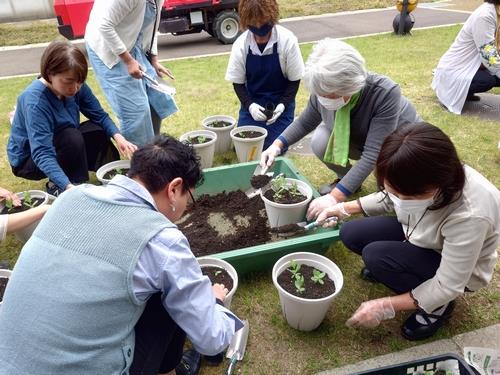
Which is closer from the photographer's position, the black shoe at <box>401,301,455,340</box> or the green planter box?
the black shoe at <box>401,301,455,340</box>

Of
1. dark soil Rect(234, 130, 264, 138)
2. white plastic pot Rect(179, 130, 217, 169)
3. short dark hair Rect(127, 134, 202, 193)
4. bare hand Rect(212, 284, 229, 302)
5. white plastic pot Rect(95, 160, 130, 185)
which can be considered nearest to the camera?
short dark hair Rect(127, 134, 202, 193)

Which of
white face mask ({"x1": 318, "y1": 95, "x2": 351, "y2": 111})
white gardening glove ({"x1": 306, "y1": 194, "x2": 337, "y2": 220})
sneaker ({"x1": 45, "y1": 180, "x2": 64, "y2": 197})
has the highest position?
white face mask ({"x1": 318, "y1": 95, "x2": 351, "y2": 111})

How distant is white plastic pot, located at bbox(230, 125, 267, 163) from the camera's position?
310cm

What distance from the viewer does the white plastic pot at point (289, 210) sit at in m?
2.23

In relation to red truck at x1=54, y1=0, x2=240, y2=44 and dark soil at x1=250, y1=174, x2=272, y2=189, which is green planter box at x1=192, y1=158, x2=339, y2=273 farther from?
red truck at x1=54, y1=0, x2=240, y2=44

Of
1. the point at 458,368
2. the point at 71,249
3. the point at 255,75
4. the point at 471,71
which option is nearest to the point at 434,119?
the point at 471,71

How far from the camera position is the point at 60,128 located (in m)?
2.68

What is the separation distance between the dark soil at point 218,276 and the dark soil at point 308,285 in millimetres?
234

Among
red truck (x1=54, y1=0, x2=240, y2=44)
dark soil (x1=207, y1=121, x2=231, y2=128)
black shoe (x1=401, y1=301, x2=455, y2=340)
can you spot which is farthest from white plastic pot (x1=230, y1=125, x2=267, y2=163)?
red truck (x1=54, y1=0, x2=240, y2=44)

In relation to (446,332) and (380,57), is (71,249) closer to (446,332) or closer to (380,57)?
(446,332)

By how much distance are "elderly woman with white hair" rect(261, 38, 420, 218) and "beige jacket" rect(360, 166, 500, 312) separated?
1.94ft

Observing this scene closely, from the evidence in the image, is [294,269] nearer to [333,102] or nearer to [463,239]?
[463,239]

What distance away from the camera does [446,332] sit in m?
1.86

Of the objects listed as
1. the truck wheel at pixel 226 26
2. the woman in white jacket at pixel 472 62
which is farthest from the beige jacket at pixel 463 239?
the truck wheel at pixel 226 26
